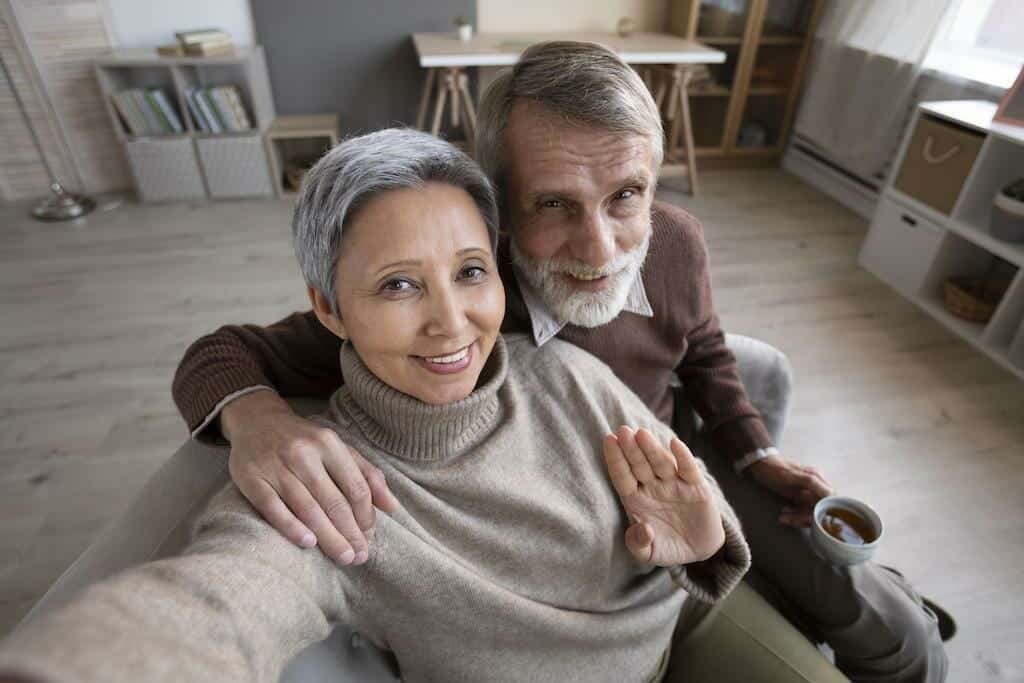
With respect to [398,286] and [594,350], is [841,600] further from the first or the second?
[398,286]

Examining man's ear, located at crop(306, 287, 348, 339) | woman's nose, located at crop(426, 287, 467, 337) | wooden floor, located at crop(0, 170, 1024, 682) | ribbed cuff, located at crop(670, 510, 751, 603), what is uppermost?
woman's nose, located at crop(426, 287, 467, 337)

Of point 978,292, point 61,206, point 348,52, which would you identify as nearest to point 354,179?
point 978,292

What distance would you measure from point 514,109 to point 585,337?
411 millimetres

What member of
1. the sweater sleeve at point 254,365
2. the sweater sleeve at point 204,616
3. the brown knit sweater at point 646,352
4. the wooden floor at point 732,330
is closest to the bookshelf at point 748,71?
the wooden floor at point 732,330

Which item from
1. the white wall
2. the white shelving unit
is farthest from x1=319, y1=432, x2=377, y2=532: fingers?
the white wall

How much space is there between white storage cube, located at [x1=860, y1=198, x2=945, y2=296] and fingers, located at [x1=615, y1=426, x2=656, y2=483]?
2.52 m

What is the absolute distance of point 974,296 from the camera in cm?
257

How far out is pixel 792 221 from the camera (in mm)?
3580

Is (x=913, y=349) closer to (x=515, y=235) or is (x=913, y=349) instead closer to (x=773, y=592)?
(x=773, y=592)

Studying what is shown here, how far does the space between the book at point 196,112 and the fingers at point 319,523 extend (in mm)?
3497

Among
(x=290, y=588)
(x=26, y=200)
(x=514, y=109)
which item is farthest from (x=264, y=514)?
(x=26, y=200)

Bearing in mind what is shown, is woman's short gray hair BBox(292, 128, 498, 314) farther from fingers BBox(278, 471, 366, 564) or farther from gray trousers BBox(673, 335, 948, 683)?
gray trousers BBox(673, 335, 948, 683)

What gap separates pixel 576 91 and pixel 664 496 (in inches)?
24.4

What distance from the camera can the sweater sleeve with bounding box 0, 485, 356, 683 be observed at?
421mm
